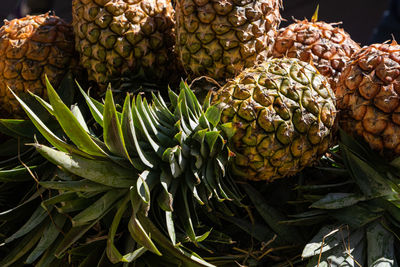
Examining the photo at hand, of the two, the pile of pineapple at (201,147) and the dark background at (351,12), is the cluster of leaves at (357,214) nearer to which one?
the pile of pineapple at (201,147)

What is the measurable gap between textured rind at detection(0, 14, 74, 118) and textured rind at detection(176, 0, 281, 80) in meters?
0.47

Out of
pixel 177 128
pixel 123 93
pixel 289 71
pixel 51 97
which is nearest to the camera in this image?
pixel 51 97

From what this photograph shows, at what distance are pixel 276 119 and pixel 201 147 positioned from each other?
9.4 inches

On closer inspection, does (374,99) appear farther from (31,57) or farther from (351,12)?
(351,12)

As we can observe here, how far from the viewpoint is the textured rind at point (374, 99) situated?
46.4 inches

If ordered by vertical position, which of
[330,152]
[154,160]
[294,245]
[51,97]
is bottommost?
[294,245]

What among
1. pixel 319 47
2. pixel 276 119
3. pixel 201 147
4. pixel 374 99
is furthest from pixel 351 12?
pixel 201 147

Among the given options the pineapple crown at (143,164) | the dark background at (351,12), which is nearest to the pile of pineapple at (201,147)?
the pineapple crown at (143,164)

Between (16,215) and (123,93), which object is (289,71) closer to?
(123,93)

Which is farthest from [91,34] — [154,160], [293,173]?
[293,173]

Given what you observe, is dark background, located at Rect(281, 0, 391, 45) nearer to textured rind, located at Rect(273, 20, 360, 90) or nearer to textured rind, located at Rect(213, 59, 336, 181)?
textured rind, located at Rect(273, 20, 360, 90)

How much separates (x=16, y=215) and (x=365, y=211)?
3.36 ft

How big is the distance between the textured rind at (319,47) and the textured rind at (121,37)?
0.45 m

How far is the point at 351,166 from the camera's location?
1167 mm
